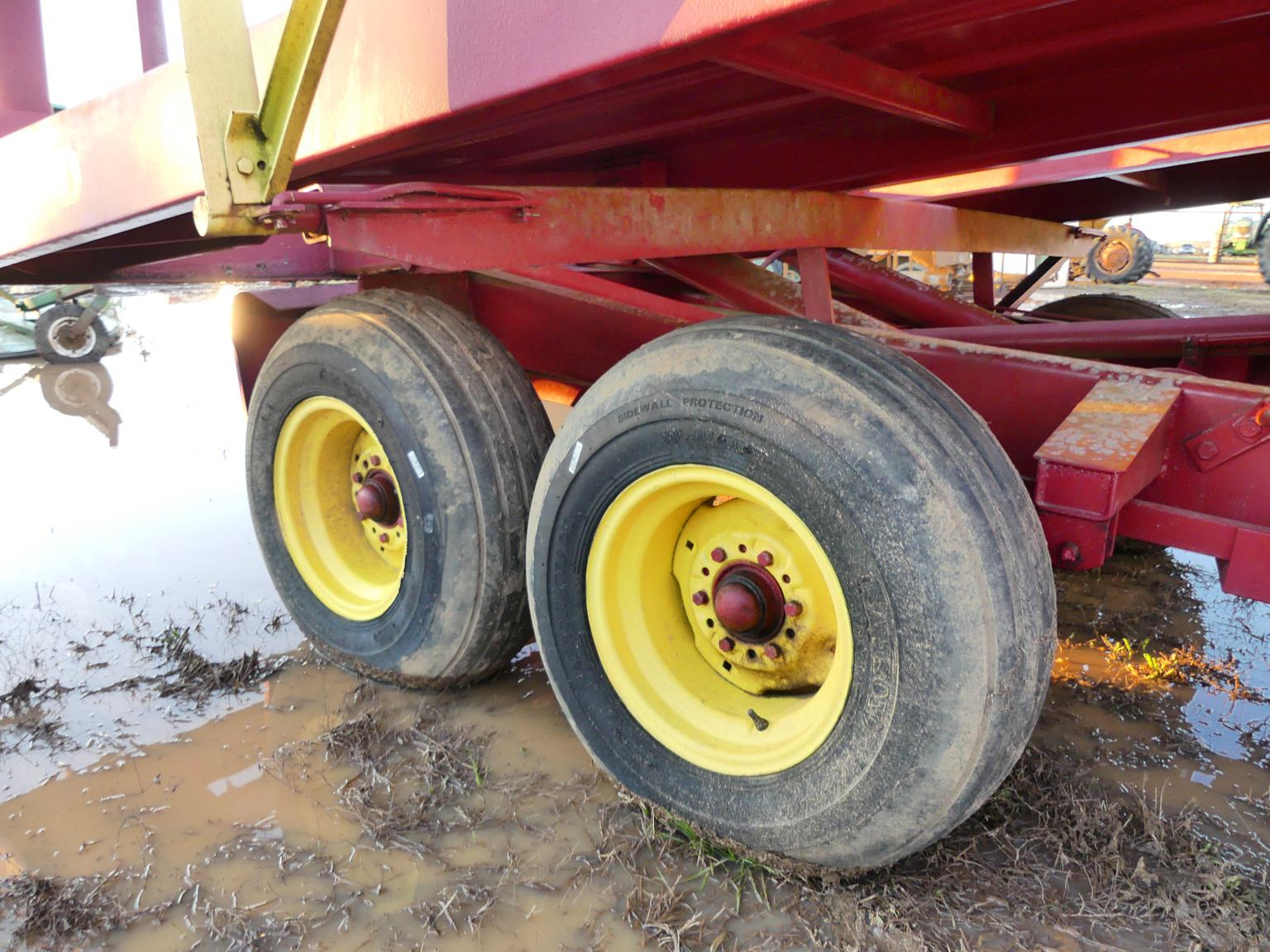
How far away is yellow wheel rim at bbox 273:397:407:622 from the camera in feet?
9.11

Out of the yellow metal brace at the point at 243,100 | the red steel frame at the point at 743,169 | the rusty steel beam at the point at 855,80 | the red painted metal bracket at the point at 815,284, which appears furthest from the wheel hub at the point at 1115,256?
the yellow metal brace at the point at 243,100

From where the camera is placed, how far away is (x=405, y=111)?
194 cm

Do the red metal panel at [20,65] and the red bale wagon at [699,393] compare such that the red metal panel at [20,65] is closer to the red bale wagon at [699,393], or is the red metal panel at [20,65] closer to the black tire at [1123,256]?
the red bale wagon at [699,393]

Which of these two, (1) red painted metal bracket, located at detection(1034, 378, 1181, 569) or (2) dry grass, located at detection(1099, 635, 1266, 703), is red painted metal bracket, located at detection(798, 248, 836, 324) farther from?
(2) dry grass, located at detection(1099, 635, 1266, 703)

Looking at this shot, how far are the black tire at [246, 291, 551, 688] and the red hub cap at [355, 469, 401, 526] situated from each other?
0.75ft

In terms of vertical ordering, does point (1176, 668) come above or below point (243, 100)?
below

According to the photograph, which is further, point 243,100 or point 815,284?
point 815,284

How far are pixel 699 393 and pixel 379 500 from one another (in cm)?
127

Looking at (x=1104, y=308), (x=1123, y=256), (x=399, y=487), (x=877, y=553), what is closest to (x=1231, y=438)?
(x=877, y=553)

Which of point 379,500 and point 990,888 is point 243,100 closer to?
point 379,500

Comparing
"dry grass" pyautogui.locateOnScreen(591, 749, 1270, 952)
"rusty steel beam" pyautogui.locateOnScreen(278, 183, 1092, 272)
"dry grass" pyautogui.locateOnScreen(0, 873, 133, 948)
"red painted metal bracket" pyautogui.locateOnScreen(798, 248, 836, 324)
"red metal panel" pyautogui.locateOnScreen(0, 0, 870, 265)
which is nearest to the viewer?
"red metal panel" pyautogui.locateOnScreen(0, 0, 870, 265)

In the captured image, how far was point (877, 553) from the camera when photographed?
5.06 feet

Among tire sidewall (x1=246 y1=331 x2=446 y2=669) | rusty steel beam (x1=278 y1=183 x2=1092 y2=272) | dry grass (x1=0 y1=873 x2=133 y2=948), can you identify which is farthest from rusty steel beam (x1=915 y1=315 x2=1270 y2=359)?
dry grass (x1=0 y1=873 x2=133 y2=948)

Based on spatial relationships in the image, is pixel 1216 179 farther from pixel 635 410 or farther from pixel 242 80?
pixel 242 80
